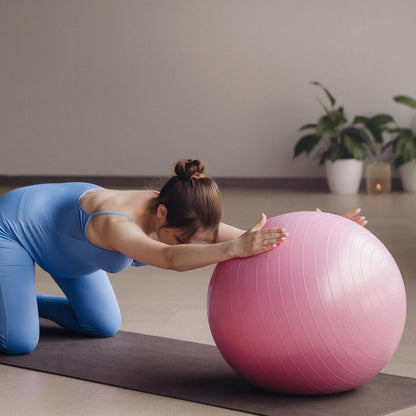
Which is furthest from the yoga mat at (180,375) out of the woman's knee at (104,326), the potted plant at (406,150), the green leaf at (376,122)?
the green leaf at (376,122)

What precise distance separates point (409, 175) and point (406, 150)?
0.36m

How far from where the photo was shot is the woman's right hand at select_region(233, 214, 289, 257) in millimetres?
2045

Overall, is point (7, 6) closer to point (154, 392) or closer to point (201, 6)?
point (201, 6)

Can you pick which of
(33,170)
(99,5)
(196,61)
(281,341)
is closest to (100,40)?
(99,5)

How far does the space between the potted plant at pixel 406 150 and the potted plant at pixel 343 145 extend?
0.18m

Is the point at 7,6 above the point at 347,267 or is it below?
above

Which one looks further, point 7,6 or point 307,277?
point 7,6

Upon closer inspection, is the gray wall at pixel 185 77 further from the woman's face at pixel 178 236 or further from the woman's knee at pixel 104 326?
the woman's face at pixel 178 236

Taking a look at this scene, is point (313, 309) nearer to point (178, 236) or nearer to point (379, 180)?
point (178, 236)

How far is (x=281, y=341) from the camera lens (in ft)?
6.54

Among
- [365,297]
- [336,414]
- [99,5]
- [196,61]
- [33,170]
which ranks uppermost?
[99,5]

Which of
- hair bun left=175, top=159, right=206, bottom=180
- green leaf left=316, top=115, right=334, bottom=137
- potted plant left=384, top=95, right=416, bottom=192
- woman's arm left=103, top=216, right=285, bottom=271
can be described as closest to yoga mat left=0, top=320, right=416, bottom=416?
woman's arm left=103, top=216, right=285, bottom=271

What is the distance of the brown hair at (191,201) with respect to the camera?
7.32 ft

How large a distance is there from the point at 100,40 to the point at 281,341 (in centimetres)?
667
